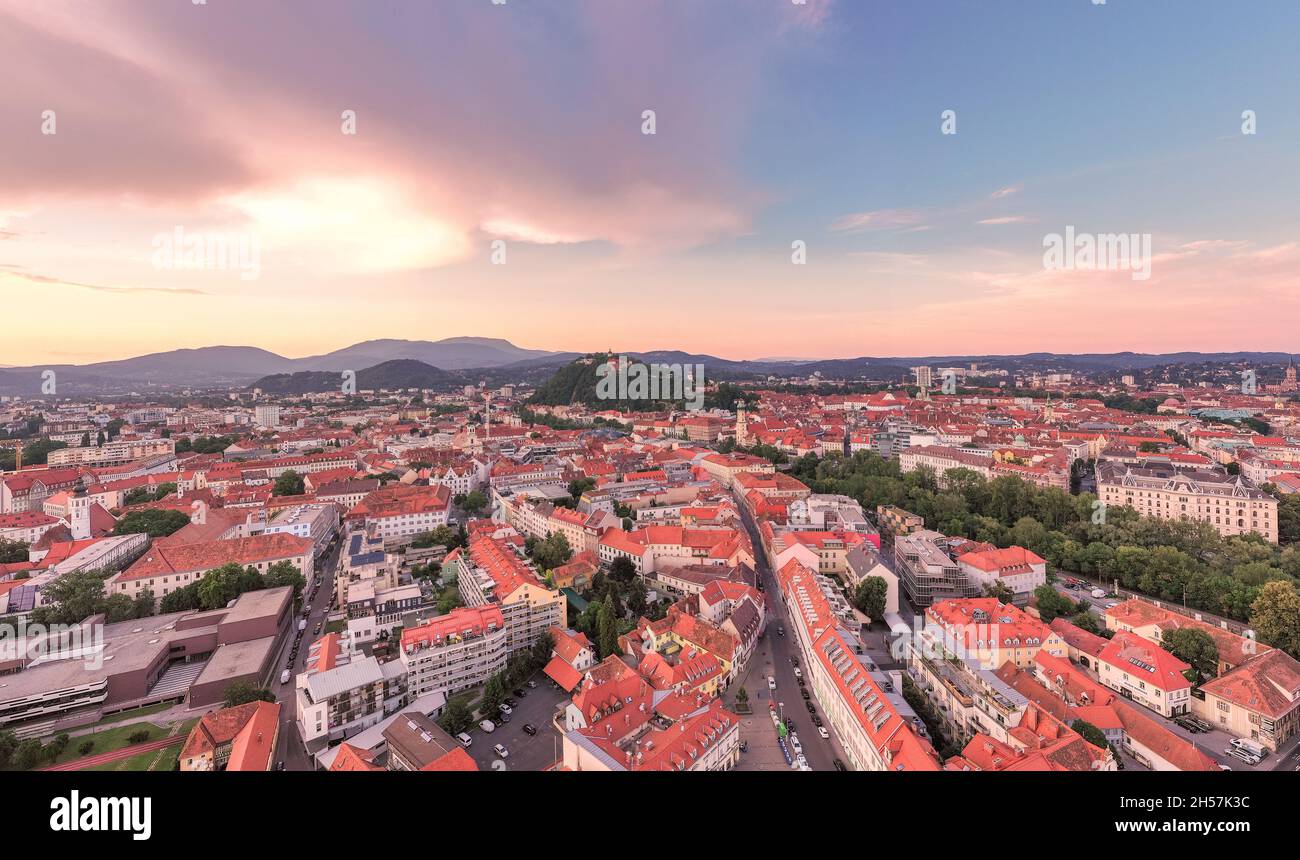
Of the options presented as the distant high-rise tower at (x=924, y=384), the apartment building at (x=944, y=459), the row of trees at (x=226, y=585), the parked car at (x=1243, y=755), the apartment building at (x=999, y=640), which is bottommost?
the parked car at (x=1243, y=755)

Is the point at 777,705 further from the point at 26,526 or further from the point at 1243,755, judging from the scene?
the point at 26,526

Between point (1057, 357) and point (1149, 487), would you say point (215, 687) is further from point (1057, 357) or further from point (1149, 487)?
point (1057, 357)

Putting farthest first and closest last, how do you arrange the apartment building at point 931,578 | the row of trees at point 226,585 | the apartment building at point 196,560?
the apartment building at point 931,578 → the apartment building at point 196,560 → the row of trees at point 226,585

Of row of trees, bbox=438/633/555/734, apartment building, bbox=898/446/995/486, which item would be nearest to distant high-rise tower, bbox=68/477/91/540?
row of trees, bbox=438/633/555/734

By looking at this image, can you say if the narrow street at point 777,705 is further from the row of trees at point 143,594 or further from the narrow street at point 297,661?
the row of trees at point 143,594

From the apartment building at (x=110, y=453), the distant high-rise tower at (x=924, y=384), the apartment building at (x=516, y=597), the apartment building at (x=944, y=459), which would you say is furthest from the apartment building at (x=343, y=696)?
the distant high-rise tower at (x=924, y=384)

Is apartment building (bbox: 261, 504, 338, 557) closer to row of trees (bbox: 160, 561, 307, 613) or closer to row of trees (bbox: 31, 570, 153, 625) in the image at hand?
row of trees (bbox: 160, 561, 307, 613)
